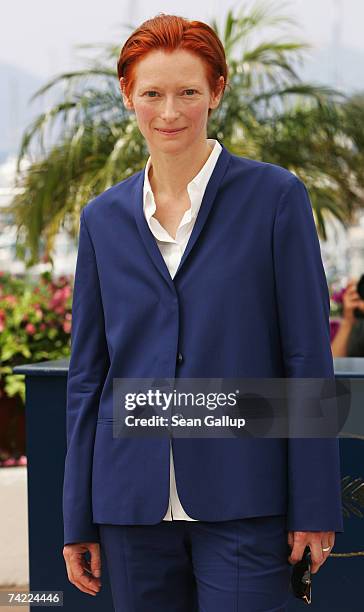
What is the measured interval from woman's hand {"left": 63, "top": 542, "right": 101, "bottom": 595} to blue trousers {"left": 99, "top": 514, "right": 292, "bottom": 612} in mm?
73

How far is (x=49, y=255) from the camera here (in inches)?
332

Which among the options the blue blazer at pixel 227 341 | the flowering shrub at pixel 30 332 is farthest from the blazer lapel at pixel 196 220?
the flowering shrub at pixel 30 332

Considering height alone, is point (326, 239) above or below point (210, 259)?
below

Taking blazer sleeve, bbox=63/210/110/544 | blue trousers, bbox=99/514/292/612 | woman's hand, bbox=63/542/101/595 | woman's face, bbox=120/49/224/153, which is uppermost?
woman's face, bbox=120/49/224/153

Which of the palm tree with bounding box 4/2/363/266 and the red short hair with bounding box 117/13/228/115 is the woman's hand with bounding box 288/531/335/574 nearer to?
the red short hair with bounding box 117/13/228/115

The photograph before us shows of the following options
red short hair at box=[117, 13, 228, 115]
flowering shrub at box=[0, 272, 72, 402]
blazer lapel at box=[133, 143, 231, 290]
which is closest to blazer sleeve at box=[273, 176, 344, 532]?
blazer lapel at box=[133, 143, 231, 290]

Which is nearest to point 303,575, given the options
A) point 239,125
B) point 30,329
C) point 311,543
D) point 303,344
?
point 311,543

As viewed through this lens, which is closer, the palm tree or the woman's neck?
the woman's neck

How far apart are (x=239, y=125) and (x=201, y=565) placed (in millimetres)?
6096

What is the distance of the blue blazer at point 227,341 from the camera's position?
5.49 feet

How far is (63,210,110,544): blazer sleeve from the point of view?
5.90 feet

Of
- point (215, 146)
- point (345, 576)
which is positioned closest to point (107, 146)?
point (345, 576)

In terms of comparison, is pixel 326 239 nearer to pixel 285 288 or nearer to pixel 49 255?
pixel 49 255

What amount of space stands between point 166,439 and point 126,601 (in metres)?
0.30
